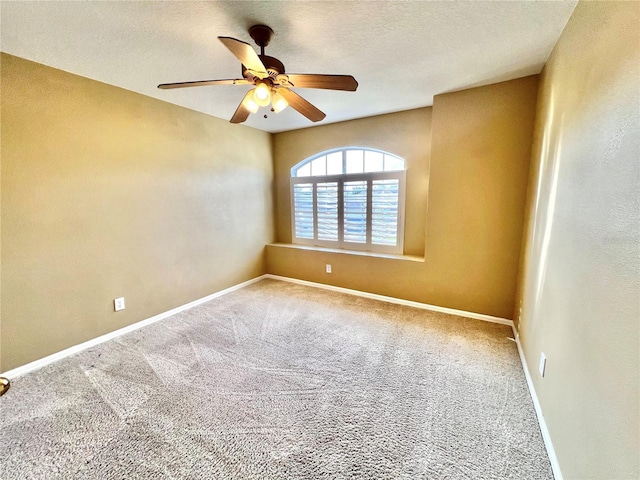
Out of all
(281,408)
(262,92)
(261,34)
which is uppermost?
(261,34)

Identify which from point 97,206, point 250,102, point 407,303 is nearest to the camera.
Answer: point 250,102

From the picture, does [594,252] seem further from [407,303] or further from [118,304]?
[118,304]

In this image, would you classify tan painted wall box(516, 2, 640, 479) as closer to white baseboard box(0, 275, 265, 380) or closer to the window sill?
the window sill

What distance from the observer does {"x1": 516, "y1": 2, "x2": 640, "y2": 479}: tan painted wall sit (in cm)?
84

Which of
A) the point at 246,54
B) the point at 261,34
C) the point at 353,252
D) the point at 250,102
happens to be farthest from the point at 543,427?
the point at 261,34

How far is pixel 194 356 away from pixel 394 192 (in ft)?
9.70

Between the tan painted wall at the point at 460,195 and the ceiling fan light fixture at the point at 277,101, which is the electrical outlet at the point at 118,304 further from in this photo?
the tan painted wall at the point at 460,195

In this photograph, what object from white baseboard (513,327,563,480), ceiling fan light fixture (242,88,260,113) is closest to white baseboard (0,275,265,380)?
ceiling fan light fixture (242,88,260,113)

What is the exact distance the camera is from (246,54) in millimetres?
1363

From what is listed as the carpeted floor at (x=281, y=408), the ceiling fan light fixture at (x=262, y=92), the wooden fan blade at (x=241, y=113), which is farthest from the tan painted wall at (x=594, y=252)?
the wooden fan blade at (x=241, y=113)

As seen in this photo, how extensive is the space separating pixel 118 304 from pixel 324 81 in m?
2.86

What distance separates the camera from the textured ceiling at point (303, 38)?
1502 mm

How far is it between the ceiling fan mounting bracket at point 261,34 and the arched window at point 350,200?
2.20 meters

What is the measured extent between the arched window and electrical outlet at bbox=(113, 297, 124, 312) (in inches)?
99.2
